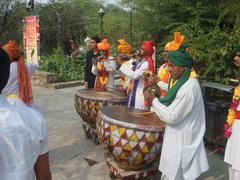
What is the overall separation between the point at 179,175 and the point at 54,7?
68.9 ft

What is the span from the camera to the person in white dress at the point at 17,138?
1.60 metres

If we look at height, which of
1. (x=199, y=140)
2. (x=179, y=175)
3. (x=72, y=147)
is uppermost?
(x=199, y=140)

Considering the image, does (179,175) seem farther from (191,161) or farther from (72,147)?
(72,147)

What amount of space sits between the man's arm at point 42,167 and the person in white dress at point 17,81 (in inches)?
113

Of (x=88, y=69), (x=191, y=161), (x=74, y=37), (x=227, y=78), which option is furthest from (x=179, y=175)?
(x=74, y=37)

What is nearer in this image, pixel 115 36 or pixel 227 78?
pixel 227 78

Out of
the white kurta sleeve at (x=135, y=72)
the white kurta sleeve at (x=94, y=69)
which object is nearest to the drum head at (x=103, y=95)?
the white kurta sleeve at (x=94, y=69)

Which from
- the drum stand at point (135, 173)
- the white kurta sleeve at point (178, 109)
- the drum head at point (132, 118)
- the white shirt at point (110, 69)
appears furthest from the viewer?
the white shirt at point (110, 69)

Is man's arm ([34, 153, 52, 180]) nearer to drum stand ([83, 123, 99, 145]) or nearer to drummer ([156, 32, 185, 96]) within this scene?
drummer ([156, 32, 185, 96])

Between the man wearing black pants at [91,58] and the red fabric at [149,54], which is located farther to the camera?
the man wearing black pants at [91,58]

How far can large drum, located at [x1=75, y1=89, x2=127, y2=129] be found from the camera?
5250 millimetres

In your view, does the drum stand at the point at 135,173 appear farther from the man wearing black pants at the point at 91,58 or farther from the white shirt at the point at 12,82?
the man wearing black pants at the point at 91,58

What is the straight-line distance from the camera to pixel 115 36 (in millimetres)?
17656

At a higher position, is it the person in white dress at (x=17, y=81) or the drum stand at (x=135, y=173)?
the person in white dress at (x=17, y=81)
